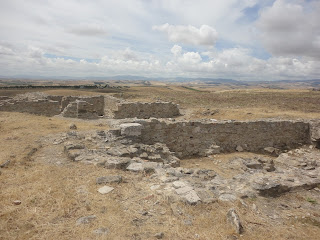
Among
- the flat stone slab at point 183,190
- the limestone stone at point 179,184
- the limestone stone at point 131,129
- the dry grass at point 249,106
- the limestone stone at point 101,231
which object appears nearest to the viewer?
the limestone stone at point 101,231

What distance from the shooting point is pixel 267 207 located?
205 inches

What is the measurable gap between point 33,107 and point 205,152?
1511 centimetres

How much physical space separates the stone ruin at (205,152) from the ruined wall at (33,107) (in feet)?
0.28

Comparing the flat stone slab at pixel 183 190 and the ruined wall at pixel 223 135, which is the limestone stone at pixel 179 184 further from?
the ruined wall at pixel 223 135

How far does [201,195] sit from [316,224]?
8.64ft

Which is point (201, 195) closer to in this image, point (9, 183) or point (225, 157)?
point (9, 183)

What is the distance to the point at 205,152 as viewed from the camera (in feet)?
36.6

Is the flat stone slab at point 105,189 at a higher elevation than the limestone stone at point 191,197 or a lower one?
lower

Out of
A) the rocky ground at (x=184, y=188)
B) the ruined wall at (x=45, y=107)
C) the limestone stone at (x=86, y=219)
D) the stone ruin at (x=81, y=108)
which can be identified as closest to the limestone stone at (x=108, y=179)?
the rocky ground at (x=184, y=188)

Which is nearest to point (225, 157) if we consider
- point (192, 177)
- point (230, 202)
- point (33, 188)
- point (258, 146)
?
point (258, 146)

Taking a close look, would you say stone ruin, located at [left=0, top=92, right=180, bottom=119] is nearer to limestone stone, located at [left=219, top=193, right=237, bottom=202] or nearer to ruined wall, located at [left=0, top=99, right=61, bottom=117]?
ruined wall, located at [left=0, top=99, right=61, bottom=117]

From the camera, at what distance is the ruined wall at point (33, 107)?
55.2 ft

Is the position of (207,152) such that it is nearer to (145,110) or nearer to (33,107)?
(145,110)

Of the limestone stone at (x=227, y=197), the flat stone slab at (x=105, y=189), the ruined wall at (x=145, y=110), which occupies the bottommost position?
the limestone stone at (x=227, y=197)
